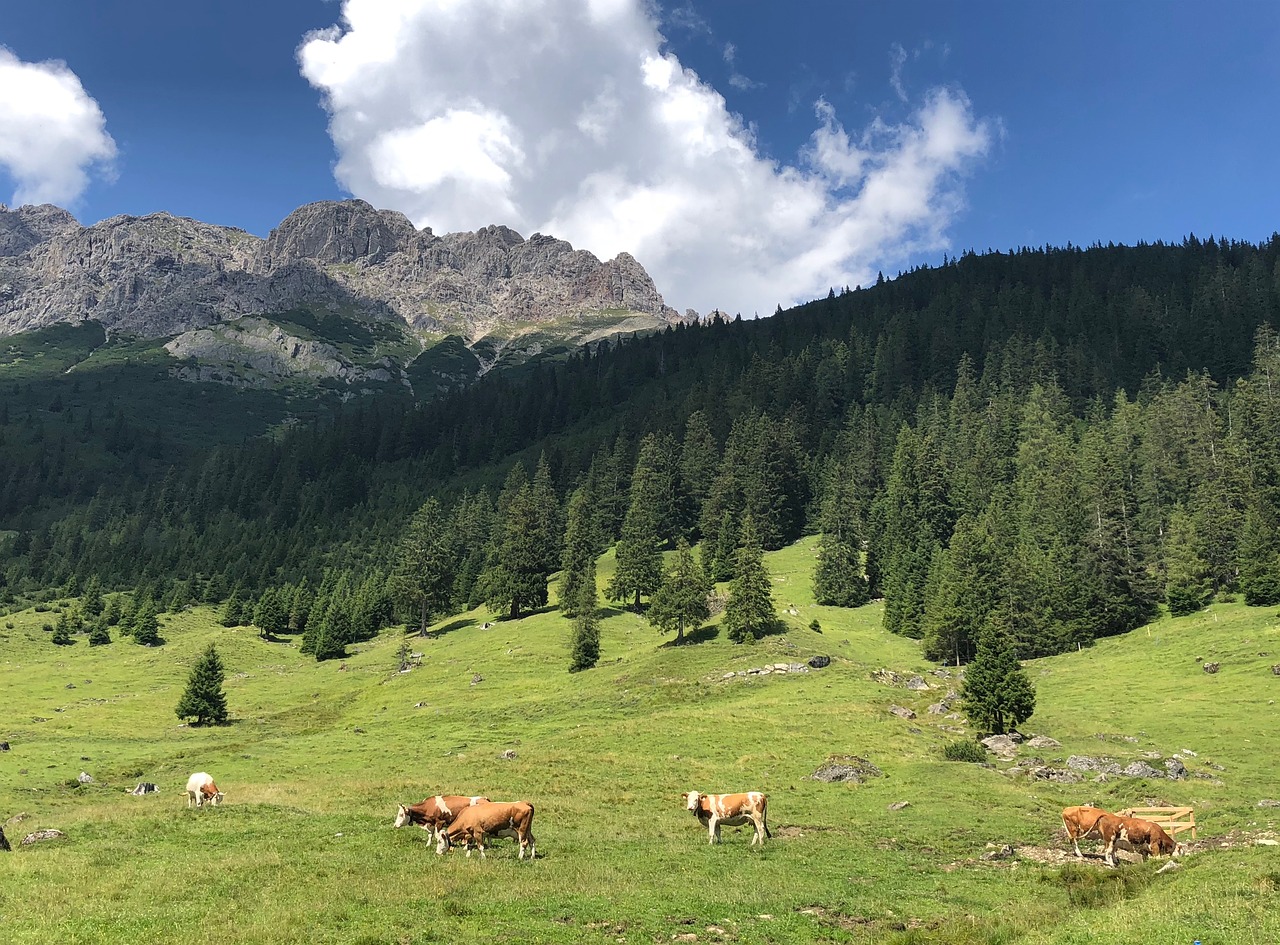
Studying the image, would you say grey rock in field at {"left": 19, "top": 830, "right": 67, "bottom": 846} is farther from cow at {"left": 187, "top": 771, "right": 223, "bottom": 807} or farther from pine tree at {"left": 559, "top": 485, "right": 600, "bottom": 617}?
pine tree at {"left": 559, "top": 485, "right": 600, "bottom": 617}

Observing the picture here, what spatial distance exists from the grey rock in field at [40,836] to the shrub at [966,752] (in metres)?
50.2

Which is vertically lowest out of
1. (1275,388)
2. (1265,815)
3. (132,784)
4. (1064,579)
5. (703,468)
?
(132,784)

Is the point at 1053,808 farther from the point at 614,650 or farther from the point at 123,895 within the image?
the point at 614,650

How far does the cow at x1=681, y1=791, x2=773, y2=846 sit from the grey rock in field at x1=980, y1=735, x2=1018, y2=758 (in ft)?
93.8

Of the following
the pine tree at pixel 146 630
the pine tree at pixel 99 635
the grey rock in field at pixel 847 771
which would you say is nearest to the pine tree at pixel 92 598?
the pine tree at pixel 99 635

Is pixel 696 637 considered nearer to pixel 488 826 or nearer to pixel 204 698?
pixel 204 698

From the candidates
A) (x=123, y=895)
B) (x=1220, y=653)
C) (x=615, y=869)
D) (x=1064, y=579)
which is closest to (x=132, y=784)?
(x=123, y=895)

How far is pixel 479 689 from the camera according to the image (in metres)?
88.4

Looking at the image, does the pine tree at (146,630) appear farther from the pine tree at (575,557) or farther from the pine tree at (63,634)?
the pine tree at (575,557)

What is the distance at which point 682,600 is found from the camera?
317ft

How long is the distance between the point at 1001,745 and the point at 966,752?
5351 millimetres

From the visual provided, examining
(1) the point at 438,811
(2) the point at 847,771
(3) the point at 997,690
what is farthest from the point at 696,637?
(1) the point at 438,811

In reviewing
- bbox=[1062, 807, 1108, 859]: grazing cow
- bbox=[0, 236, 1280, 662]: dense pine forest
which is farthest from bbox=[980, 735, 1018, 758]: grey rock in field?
bbox=[0, 236, 1280, 662]: dense pine forest

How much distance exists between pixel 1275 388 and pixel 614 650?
16669cm
